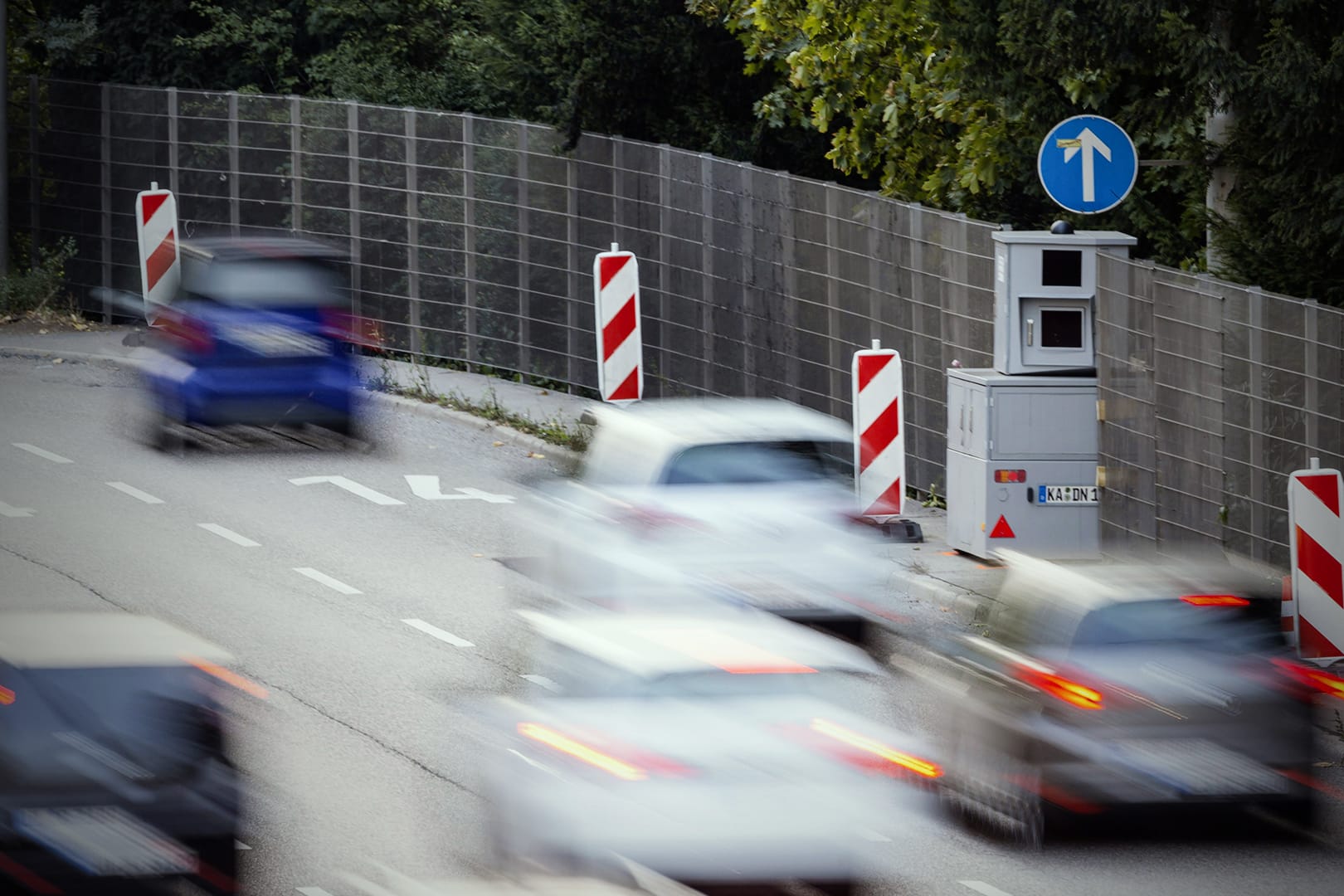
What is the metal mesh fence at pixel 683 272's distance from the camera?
13.5 meters

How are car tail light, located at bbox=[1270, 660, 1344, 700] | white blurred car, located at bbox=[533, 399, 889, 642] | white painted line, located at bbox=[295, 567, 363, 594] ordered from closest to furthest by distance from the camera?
car tail light, located at bbox=[1270, 660, 1344, 700] < white blurred car, located at bbox=[533, 399, 889, 642] < white painted line, located at bbox=[295, 567, 363, 594]

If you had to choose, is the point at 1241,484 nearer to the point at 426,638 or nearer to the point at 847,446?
the point at 847,446

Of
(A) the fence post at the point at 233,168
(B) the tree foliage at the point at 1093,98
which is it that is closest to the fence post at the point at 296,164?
(A) the fence post at the point at 233,168

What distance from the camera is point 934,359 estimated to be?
17.0 metres

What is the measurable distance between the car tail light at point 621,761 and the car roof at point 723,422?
4265 mm

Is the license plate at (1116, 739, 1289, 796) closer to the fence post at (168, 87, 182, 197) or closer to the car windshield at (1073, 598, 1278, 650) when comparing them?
the car windshield at (1073, 598, 1278, 650)

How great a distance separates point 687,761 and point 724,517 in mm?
4067

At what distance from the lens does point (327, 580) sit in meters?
14.0

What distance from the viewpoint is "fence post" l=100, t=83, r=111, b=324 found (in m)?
26.5

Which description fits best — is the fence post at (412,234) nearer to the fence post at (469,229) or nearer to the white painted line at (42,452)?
the fence post at (469,229)

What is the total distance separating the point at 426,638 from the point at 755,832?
5.46 m

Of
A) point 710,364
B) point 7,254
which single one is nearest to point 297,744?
point 710,364

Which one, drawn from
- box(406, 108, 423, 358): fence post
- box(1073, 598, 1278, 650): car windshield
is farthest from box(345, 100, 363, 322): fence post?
box(1073, 598, 1278, 650): car windshield

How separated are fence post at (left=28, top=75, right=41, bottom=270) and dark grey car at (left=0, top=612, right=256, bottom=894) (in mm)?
20760
